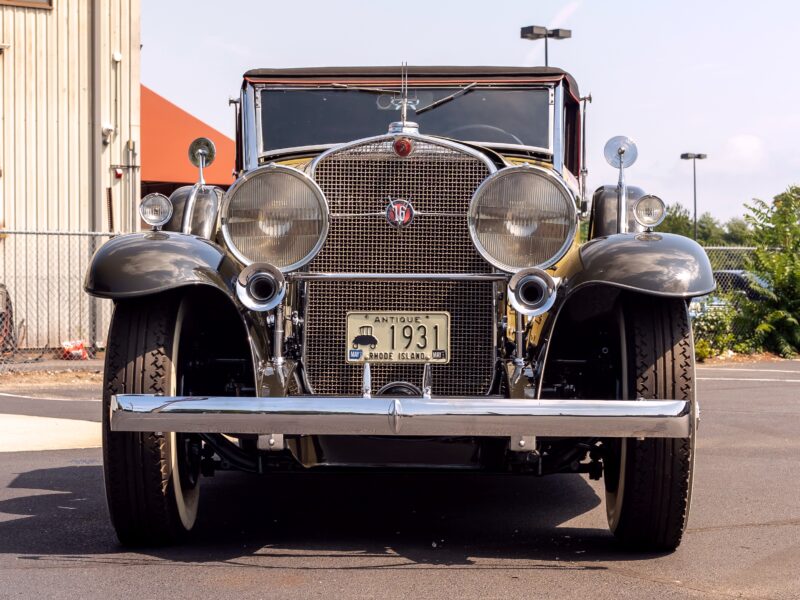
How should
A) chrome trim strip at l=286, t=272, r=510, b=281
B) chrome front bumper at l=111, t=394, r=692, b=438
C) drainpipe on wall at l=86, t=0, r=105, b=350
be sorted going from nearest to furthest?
chrome front bumper at l=111, t=394, r=692, b=438
chrome trim strip at l=286, t=272, r=510, b=281
drainpipe on wall at l=86, t=0, r=105, b=350

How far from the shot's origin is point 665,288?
4484 millimetres

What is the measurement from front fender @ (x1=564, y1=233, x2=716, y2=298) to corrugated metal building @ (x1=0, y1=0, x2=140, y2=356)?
10877mm

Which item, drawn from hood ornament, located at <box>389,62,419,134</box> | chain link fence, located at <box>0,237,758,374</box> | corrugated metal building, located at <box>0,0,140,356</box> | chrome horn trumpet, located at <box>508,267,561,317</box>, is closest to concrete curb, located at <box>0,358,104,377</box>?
chain link fence, located at <box>0,237,758,374</box>

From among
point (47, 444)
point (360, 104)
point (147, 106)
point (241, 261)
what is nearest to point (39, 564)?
point (241, 261)

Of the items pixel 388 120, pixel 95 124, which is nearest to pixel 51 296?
pixel 95 124

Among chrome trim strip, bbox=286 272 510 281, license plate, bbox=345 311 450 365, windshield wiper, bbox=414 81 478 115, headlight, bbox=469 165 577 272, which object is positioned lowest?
license plate, bbox=345 311 450 365

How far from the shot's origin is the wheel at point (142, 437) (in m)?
4.55

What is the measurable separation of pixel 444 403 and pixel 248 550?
1.15 metres

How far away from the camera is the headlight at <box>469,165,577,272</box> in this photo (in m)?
→ 4.91

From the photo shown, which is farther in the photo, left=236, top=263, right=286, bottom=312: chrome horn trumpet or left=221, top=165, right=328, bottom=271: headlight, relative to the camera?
left=221, top=165, right=328, bottom=271: headlight

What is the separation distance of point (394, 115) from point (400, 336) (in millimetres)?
1866

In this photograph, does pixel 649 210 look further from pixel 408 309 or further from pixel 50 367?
pixel 50 367

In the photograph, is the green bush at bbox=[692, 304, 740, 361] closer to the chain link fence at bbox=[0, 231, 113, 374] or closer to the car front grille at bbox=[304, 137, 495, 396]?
the chain link fence at bbox=[0, 231, 113, 374]

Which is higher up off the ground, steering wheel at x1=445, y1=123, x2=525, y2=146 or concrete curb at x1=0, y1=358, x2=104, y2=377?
steering wheel at x1=445, y1=123, x2=525, y2=146
